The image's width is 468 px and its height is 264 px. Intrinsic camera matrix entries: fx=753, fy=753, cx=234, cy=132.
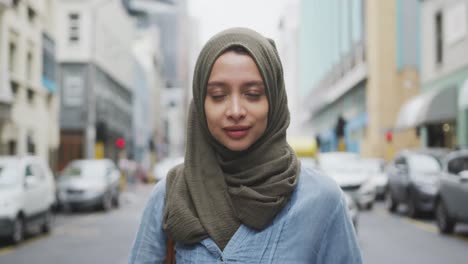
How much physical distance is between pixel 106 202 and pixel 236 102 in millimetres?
21621

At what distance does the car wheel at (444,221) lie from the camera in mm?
14547

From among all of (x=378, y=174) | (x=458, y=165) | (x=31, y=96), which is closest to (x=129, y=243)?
(x=458, y=165)

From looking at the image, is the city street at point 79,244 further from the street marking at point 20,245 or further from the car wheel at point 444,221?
the car wheel at point 444,221

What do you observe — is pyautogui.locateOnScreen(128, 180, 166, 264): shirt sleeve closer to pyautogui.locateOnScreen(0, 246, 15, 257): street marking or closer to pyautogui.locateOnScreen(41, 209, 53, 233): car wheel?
pyautogui.locateOnScreen(0, 246, 15, 257): street marking

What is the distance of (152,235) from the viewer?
2.17 metres

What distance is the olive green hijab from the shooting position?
2027 mm

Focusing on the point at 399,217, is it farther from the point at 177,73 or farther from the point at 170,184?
the point at 177,73

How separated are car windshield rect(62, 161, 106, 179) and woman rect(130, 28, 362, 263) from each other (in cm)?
2174

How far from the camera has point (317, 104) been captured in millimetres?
82312

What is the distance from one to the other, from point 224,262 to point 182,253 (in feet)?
0.49

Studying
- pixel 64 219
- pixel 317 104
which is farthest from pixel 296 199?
pixel 317 104

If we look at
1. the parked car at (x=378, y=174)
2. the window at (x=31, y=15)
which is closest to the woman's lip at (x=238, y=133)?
the parked car at (x=378, y=174)

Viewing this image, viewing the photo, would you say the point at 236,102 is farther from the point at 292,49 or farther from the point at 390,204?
the point at 292,49

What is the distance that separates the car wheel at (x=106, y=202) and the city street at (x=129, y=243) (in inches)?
128
